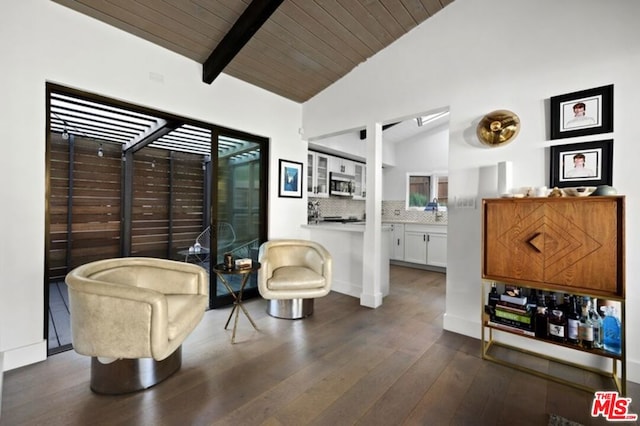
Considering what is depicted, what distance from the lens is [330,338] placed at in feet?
8.71

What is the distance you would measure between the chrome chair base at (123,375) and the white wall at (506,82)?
103 inches

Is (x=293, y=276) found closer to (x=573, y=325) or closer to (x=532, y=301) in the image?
(x=532, y=301)

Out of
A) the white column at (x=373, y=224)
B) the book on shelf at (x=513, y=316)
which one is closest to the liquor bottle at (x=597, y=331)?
the book on shelf at (x=513, y=316)

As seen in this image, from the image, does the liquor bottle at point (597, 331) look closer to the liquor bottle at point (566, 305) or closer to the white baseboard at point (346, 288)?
the liquor bottle at point (566, 305)

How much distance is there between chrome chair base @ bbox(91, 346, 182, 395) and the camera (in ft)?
5.97

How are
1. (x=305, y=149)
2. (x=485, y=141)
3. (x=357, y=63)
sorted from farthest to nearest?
1. (x=305, y=149)
2. (x=357, y=63)
3. (x=485, y=141)

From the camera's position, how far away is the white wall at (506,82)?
205 centimetres

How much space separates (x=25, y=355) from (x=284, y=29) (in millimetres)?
3592

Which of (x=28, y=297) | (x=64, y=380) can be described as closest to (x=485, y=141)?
(x=64, y=380)

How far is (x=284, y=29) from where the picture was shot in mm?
2957

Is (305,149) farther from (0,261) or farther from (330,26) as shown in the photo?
(0,261)

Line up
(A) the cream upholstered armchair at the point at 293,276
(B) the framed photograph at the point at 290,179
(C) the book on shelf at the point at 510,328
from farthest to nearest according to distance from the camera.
Answer: (B) the framed photograph at the point at 290,179
(A) the cream upholstered armchair at the point at 293,276
(C) the book on shelf at the point at 510,328

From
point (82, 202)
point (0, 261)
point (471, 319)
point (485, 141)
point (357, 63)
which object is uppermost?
point (357, 63)

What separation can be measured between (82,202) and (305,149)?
407 centimetres
